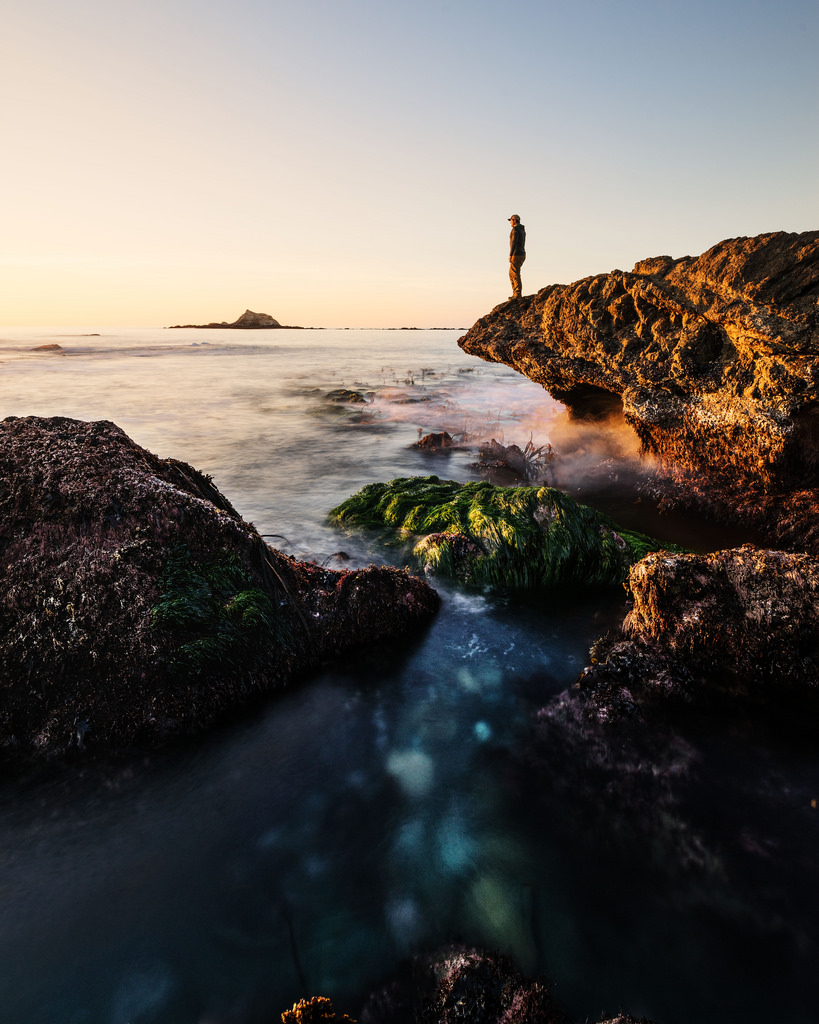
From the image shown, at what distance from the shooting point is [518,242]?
13422 millimetres

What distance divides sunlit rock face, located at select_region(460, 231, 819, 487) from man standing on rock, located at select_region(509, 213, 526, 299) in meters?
1.92

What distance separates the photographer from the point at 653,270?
9.48m

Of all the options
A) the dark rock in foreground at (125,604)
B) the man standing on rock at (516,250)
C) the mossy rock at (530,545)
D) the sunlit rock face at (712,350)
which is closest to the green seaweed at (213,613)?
the dark rock in foreground at (125,604)

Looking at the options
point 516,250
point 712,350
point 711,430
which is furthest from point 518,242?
point 711,430

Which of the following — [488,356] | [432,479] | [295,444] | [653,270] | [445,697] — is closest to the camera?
[445,697]

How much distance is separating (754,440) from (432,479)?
6.04 m

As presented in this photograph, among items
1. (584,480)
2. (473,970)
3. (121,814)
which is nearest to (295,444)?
(584,480)

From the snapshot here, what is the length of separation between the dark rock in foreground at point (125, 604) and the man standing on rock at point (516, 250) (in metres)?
11.0

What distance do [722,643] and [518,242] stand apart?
11.8 meters

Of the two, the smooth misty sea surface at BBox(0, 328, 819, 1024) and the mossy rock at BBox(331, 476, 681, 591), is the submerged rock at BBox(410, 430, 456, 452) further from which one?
the smooth misty sea surface at BBox(0, 328, 819, 1024)

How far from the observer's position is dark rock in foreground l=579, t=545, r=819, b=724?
4.93 m

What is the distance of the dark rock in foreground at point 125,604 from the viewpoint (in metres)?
4.27

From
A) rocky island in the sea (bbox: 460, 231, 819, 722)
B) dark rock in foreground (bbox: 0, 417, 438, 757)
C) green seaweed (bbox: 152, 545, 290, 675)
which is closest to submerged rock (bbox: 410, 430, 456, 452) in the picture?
rocky island in the sea (bbox: 460, 231, 819, 722)

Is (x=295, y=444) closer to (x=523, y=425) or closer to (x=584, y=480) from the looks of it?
(x=523, y=425)
